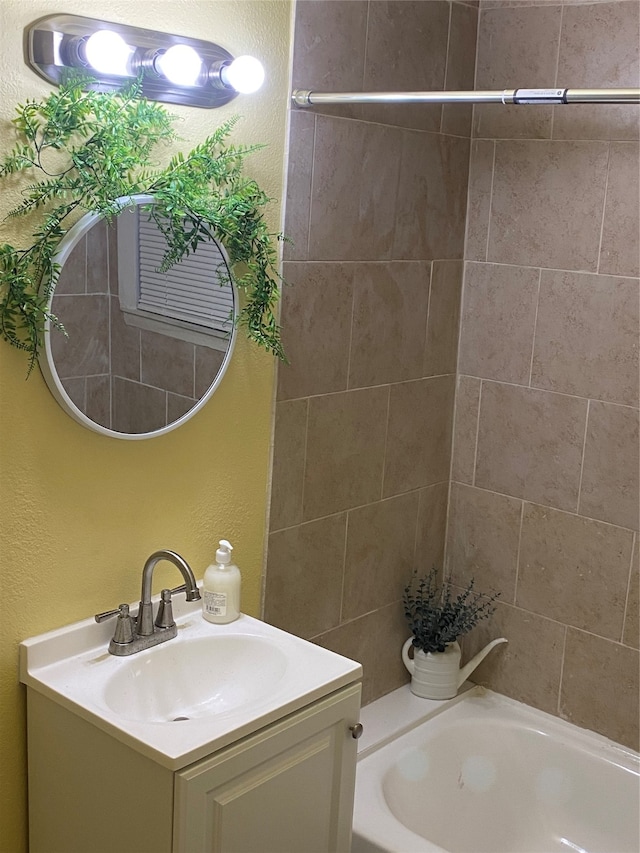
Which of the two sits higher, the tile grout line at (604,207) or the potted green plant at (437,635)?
the tile grout line at (604,207)

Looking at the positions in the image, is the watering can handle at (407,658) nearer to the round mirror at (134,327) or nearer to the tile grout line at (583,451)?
the tile grout line at (583,451)

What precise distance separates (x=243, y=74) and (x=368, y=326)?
2.56ft

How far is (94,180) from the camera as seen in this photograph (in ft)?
5.73

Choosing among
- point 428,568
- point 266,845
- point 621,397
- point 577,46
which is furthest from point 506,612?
point 577,46

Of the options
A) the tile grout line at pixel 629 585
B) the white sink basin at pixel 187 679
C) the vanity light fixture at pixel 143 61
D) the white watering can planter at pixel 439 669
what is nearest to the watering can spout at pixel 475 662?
the white watering can planter at pixel 439 669

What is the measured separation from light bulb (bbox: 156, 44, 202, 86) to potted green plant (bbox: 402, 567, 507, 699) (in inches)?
61.5

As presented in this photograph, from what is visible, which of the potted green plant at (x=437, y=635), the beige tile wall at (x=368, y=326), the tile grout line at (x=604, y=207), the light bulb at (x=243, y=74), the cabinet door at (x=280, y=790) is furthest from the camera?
the potted green plant at (x=437, y=635)

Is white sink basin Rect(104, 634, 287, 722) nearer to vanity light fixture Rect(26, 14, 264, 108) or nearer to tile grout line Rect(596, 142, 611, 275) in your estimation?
vanity light fixture Rect(26, 14, 264, 108)

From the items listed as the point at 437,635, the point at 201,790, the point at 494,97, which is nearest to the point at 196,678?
the point at 201,790

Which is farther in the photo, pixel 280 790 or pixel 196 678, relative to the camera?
pixel 196 678

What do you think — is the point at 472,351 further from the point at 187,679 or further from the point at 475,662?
the point at 187,679

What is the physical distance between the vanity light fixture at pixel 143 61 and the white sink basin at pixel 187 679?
1.04 meters

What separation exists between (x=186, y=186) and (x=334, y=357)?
0.66 metres

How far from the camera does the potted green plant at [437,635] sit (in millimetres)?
2725
